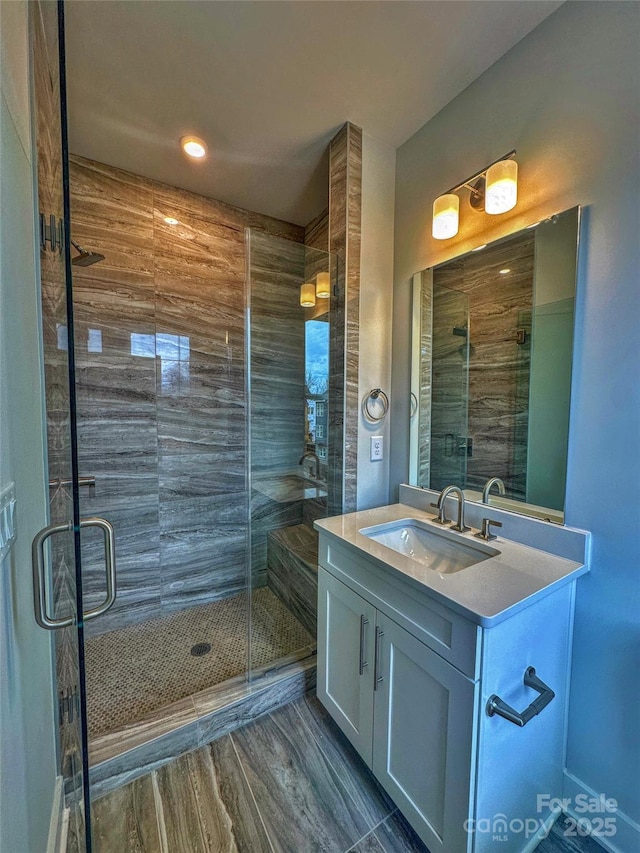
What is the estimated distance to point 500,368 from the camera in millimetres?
1425

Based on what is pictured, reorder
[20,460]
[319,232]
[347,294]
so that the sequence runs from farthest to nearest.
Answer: [319,232]
[347,294]
[20,460]

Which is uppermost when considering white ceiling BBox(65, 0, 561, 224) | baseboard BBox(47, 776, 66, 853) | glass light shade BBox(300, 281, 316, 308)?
white ceiling BBox(65, 0, 561, 224)

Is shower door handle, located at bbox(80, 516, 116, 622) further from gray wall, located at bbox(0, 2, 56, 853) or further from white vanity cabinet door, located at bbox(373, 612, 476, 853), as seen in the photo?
white vanity cabinet door, located at bbox(373, 612, 476, 853)

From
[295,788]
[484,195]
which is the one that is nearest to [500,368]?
[484,195]

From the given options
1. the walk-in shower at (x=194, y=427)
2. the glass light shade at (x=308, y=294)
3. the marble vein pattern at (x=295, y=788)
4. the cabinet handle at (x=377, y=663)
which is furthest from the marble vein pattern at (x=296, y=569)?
the glass light shade at (x=308, y=294)

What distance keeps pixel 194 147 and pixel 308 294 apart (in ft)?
3.10

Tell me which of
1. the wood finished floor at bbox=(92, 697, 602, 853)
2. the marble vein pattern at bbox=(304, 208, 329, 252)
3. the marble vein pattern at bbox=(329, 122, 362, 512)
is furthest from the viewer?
the marble vein pattern at bbox=(304, 208, 329, 252)

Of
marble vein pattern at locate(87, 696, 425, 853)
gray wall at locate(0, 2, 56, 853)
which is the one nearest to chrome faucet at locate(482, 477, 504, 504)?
marble vein pattern at locate(87, 696, 425, 853)

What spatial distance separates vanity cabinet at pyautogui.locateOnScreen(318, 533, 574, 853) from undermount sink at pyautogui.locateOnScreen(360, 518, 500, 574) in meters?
0.24

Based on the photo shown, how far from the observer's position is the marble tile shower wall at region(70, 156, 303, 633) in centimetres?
202

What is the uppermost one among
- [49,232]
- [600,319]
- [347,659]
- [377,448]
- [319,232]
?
[319,232]

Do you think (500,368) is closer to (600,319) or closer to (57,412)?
(600,319)

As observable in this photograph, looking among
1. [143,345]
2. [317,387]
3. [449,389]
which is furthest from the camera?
[143,345]

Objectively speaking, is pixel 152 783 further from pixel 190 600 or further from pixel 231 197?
pixel 231 197
